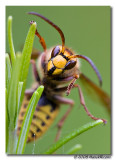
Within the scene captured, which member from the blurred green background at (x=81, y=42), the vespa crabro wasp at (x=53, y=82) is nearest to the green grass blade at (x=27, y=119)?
the vespa crabro wasp at (x=53, y=82)

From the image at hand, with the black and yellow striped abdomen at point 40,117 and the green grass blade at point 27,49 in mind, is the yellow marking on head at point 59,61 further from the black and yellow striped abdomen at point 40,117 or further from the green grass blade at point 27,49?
the black and yellow striped abdomen at point 40,117

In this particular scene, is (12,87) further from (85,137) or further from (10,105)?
(85,137)

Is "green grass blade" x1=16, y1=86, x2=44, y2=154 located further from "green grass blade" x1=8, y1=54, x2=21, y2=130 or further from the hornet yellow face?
the hornet yellow face

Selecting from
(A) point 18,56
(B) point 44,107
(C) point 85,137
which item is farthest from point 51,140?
(A) point 18,56

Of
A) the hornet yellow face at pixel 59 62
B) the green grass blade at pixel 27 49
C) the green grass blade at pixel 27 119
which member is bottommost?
the green grass blade at pixel 27 119

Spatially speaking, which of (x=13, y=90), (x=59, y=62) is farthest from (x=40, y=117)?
(x=13, y=90)

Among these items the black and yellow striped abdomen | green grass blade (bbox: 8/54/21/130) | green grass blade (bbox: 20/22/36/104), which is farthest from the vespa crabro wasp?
green grass blade (bbox: 8/54/21/130)

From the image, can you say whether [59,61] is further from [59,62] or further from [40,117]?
[40,117]
